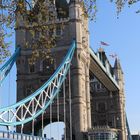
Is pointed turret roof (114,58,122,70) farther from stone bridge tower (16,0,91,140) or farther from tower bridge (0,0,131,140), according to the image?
stone bridge tower (16,0,91,140)

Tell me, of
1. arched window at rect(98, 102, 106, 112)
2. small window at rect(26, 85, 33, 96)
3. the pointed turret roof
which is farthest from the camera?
the pointed turret roof

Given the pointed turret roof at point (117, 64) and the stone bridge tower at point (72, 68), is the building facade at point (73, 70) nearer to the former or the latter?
the stone bridge tower at point (72, 68)

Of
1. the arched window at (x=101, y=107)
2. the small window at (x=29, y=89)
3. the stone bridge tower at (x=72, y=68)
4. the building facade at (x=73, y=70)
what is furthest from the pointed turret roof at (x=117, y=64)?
the small window at (x=29, y=89)

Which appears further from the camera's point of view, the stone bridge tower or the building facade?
the stone bridge tower

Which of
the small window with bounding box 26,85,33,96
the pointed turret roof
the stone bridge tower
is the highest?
the pointed turret roof

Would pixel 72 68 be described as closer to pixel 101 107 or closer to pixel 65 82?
pixel 65 82

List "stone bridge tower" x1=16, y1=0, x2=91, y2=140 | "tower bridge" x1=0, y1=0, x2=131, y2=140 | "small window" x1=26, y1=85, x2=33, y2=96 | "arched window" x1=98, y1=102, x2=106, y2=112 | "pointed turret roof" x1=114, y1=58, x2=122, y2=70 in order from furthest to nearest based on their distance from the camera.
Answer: "pointed turret roof" x1=114, y1=58, x2=122, y2=70 < "arched window" x1=98, y1=102, x2=106, y2=112 < "small window" x1=26, y1=85, x2=33, y2=96 < "stone bridge tower" x1=16, y1=0, x2=91, y2=140 < "tower bridge" x1=0, y1=0, x2=131, y2=140

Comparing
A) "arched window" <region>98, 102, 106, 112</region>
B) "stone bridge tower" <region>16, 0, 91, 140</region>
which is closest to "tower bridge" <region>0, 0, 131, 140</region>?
"stone bridge tower" <region>16, 0, 91, 140</region>

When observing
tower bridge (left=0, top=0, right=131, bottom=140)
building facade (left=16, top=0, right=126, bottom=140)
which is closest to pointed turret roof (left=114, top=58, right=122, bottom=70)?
tower bridge (left=0, top=0, right=131, bottom=140)

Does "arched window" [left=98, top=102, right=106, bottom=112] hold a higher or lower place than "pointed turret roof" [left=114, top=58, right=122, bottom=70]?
lower

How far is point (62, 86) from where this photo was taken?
6700cm

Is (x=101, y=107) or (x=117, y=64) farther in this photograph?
(x=117, y=64)

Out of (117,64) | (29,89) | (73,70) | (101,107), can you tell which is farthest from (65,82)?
(117,64)

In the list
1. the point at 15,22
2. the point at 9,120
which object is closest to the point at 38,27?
the point at 15,22
